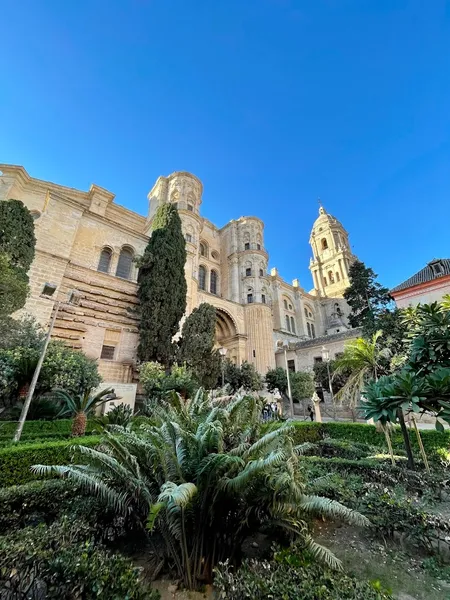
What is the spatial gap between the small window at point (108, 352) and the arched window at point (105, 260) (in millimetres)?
6450

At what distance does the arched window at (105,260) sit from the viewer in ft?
63.9

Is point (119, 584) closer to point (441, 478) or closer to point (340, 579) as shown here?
point (340, 579)

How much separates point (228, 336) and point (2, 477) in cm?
2365

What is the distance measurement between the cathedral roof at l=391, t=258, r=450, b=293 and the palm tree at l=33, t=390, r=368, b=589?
1776 cm

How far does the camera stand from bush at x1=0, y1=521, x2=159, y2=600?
195 cm

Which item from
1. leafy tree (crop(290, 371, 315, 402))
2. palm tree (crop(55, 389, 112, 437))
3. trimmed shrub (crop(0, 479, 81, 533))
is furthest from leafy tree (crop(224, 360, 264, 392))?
trimmed shrub (crop(0, 479, 81, 533))

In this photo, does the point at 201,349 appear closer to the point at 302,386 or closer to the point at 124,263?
the point at 124,263

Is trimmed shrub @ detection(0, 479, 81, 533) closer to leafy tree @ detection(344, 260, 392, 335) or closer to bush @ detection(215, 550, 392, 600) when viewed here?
bush @ detection(215, 550, 392, 600)

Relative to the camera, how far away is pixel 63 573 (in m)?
2.02

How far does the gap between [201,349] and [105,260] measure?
34.2 ft

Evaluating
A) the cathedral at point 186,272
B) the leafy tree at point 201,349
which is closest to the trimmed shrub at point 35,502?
the cathedral at point 186,272

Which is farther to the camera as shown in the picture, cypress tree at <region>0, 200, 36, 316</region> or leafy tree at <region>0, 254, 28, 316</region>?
cypress tree at <region>0, 200, 36, 316</region>

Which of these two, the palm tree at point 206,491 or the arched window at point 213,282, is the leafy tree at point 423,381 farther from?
the arched window at point 213,282

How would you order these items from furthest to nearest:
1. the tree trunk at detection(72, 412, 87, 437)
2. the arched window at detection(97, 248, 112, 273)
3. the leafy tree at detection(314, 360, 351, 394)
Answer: the leafy tree at detection(314, 360, 351, 394)
the arched window at detection(97, 248, 112, 273)
the tree trunk at detection(72, 412, 87, 437)
